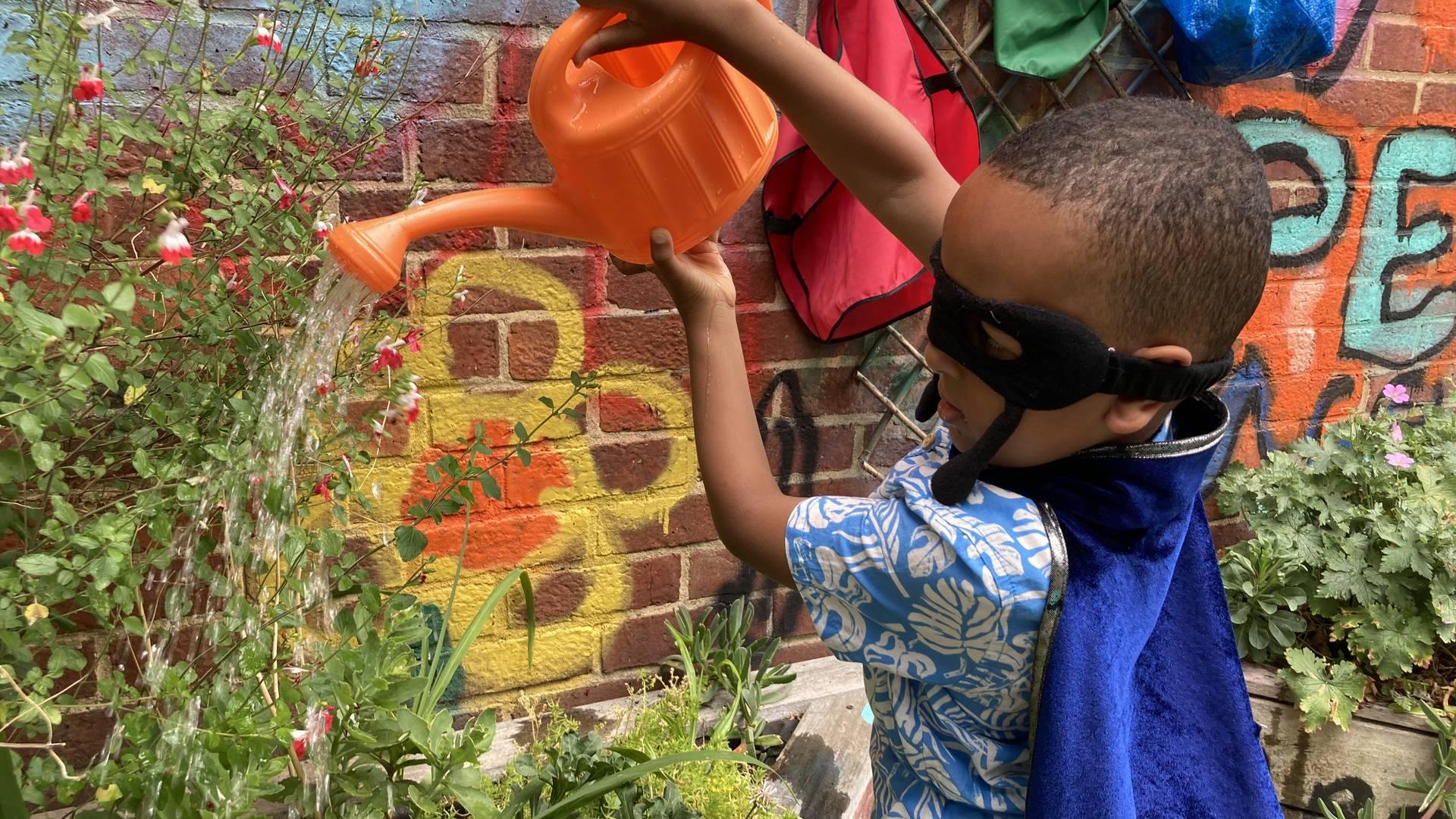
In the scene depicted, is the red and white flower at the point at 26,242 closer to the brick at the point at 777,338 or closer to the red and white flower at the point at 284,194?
the red and white flower at the point at 284,194

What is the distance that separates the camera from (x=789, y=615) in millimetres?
2047

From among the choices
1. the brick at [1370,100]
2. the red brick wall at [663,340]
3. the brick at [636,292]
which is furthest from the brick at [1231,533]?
the brick at [636,292]

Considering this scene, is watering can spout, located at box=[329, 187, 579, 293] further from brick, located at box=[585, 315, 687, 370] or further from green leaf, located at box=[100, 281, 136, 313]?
brick, located at box=[585, 315, 687, 370]

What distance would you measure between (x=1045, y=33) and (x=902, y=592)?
1381 mm

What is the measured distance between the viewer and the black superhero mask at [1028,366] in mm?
778

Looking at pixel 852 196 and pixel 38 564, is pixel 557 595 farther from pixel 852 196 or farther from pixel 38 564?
pixel 38 564

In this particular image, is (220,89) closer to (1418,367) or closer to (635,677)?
(635,677)

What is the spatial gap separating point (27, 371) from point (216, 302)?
215 millimetres

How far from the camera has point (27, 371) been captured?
86 cm

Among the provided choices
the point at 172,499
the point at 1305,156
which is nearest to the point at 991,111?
the point at 1305,156

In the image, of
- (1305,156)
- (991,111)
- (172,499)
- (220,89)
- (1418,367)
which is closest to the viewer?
(172,499)

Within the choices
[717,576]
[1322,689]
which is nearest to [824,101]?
[717,576]

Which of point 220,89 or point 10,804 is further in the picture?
point 220,89

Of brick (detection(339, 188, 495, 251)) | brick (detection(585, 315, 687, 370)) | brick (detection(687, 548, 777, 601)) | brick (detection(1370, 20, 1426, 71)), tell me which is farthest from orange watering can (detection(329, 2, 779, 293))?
brick (detection(1370, 20, 1426, 71))
